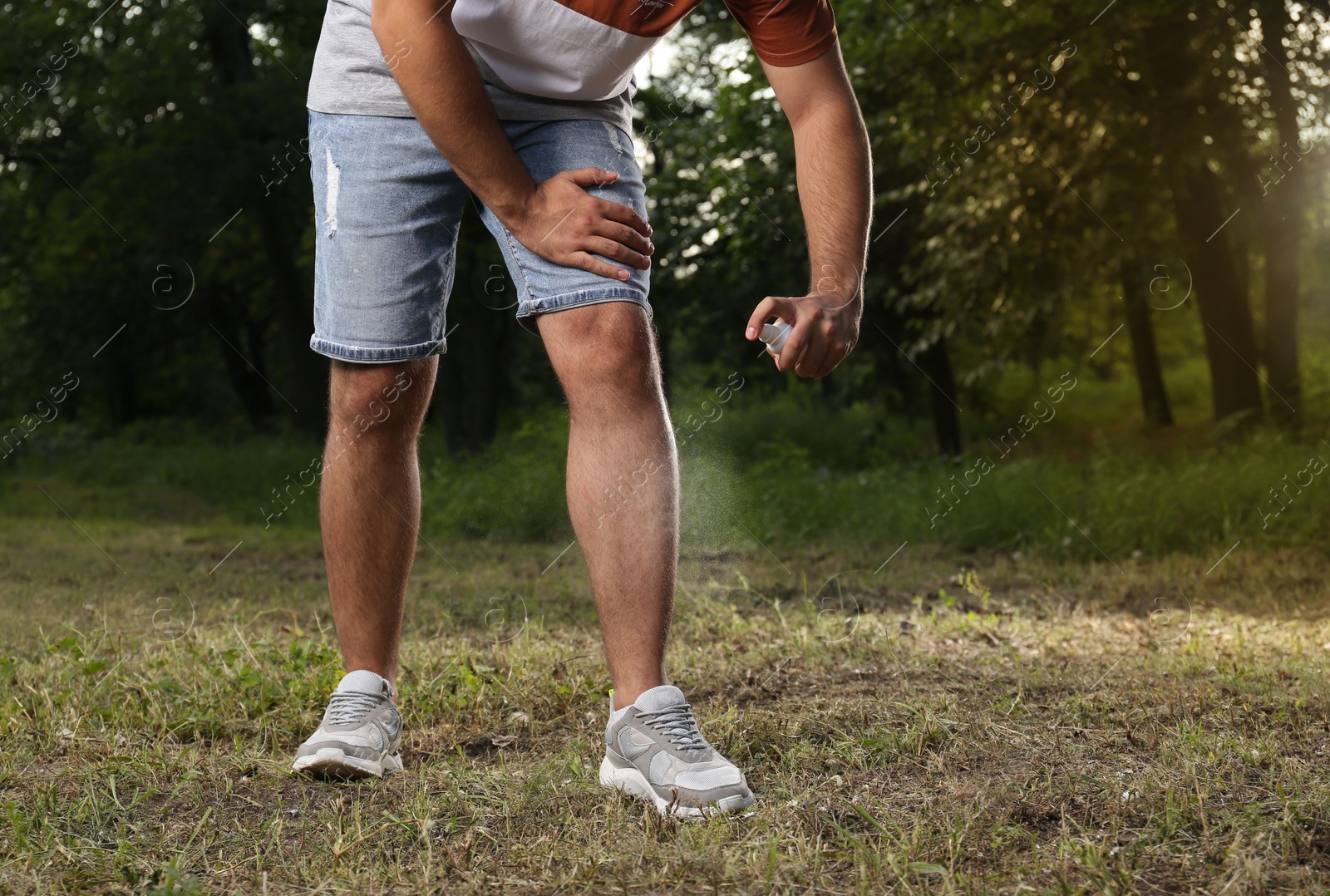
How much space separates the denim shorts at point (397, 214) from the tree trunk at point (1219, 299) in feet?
25.5

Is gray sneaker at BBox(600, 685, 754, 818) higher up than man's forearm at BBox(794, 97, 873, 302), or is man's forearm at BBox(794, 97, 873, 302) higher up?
man's forearm at BBox(794, 97, 873, 302)

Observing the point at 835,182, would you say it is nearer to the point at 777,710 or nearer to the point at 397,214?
the point at 397,214

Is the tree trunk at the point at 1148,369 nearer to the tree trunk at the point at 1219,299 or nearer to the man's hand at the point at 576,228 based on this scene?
the tree trunk at the point at 1219,299

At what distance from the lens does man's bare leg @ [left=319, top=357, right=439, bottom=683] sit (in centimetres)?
242

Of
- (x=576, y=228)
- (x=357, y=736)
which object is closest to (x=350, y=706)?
(x=357, y=736)

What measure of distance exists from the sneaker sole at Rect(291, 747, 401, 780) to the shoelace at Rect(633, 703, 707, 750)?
1.87 feet

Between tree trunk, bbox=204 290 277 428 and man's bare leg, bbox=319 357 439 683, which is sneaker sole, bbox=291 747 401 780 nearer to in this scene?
man's bare leg, bbox=319 357 439 683

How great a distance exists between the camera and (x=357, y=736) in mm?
2197

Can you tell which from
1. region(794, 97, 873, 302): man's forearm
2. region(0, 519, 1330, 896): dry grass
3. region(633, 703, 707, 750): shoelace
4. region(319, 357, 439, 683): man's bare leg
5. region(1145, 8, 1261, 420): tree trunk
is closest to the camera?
region(0, 519, 1330, 896): dry grass

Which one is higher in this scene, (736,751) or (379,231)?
(379,231)

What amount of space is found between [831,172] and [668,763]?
118 centimetres

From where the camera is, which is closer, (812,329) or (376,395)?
(812,329)

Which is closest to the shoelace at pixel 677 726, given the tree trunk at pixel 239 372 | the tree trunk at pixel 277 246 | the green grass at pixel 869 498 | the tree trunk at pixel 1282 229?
the green grass at pixel 869 498

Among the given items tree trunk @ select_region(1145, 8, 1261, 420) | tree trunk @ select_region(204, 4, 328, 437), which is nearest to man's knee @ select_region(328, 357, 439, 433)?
tree trunk @ select_region(1145, 8, 1261, 420)
